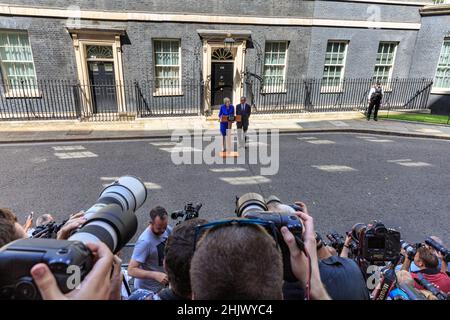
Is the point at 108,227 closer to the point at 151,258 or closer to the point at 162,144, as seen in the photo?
the point at 151,258

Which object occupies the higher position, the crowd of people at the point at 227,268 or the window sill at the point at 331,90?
the window sill at the point at 331,90

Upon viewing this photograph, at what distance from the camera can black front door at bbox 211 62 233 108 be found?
1559cm

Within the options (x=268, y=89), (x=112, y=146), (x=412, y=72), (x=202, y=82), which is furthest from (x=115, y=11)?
(x=412, y=72)

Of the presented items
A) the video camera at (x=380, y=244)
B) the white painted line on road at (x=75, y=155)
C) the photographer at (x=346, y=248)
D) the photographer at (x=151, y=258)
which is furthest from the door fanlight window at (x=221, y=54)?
the video camera at (x=380, y=244)

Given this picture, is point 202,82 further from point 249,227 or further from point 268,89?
point 249,227

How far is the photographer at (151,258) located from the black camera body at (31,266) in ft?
7.43

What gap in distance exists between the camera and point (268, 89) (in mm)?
16484

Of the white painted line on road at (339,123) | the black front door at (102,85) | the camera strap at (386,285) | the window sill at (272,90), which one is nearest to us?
the camera strap at (386,285)

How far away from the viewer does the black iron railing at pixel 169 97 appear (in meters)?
13.9

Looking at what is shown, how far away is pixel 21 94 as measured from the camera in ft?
45.1

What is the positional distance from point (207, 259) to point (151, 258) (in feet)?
8.20

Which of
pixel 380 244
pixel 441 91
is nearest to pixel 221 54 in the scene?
pixel 441 91

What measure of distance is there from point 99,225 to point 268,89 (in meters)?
15.7

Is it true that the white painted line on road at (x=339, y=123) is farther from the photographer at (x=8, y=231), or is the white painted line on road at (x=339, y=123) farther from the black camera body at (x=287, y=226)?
the photographer at (x=8, y=231)
